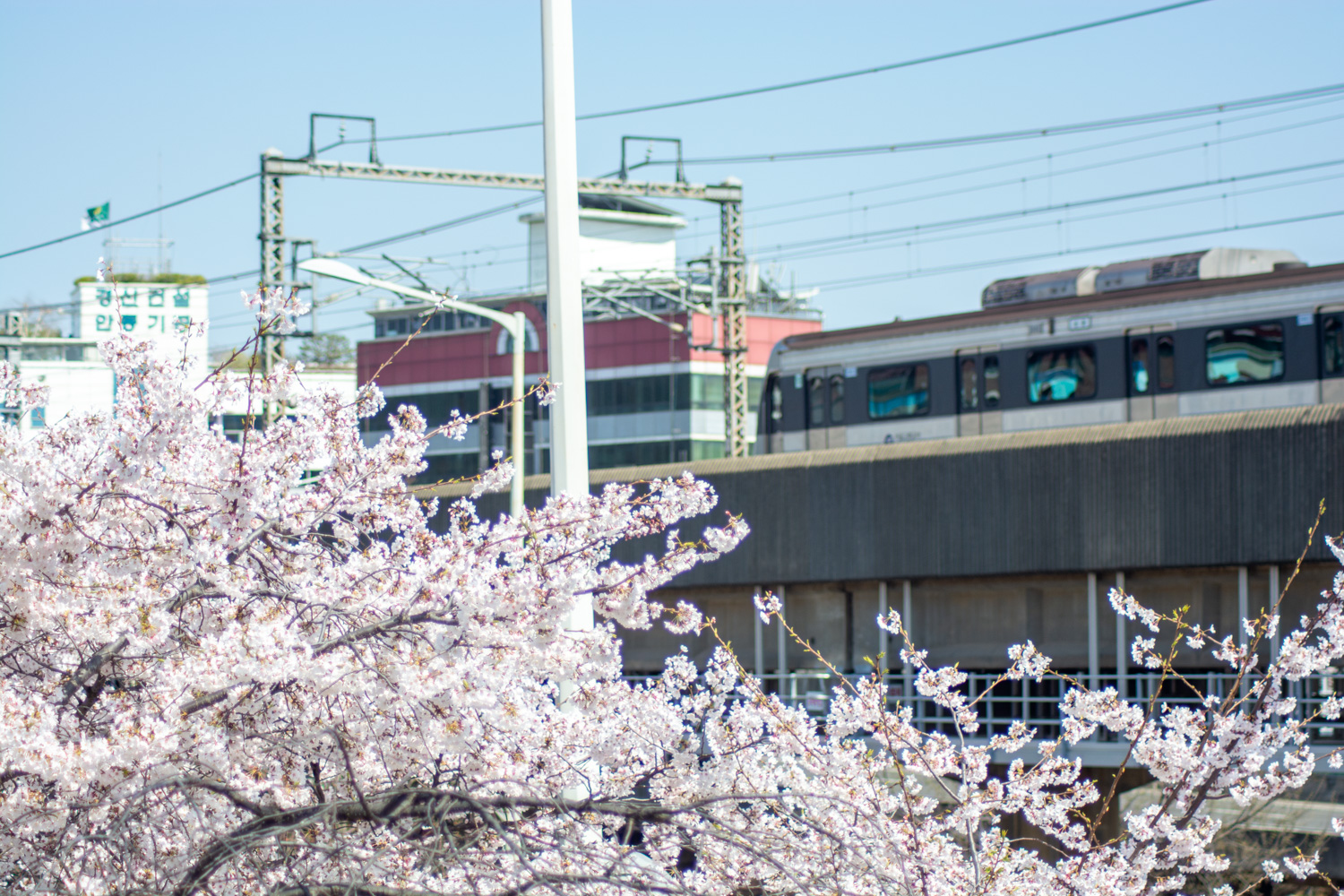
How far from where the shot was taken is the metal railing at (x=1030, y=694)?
18.4m

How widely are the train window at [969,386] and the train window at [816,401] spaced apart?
10.9 ft

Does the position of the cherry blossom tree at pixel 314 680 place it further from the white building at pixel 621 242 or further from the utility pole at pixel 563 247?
the white building at pixel 621 242

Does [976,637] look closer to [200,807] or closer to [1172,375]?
[1172,375]

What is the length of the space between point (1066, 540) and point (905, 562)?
2676 millimetres

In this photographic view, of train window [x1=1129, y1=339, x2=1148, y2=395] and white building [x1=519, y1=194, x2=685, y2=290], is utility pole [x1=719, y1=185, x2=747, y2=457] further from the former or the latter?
white building [x1=519, y1=194, x2=685, y2=290]

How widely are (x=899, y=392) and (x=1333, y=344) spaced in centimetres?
792

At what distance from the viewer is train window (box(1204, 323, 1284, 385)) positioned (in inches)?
847

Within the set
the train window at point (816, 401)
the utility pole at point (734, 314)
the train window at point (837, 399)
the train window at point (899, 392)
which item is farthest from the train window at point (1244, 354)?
the utility pole at point (734, 314)

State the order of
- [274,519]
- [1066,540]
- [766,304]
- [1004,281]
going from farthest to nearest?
[766,304], [1004,281], [1066,540], [274,519]

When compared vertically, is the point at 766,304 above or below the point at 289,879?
above

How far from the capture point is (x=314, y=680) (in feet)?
15.8

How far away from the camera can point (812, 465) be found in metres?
23.9

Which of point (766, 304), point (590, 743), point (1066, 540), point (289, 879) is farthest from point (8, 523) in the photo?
point (766, 304)

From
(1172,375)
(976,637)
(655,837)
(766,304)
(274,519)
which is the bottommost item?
(976,637)
